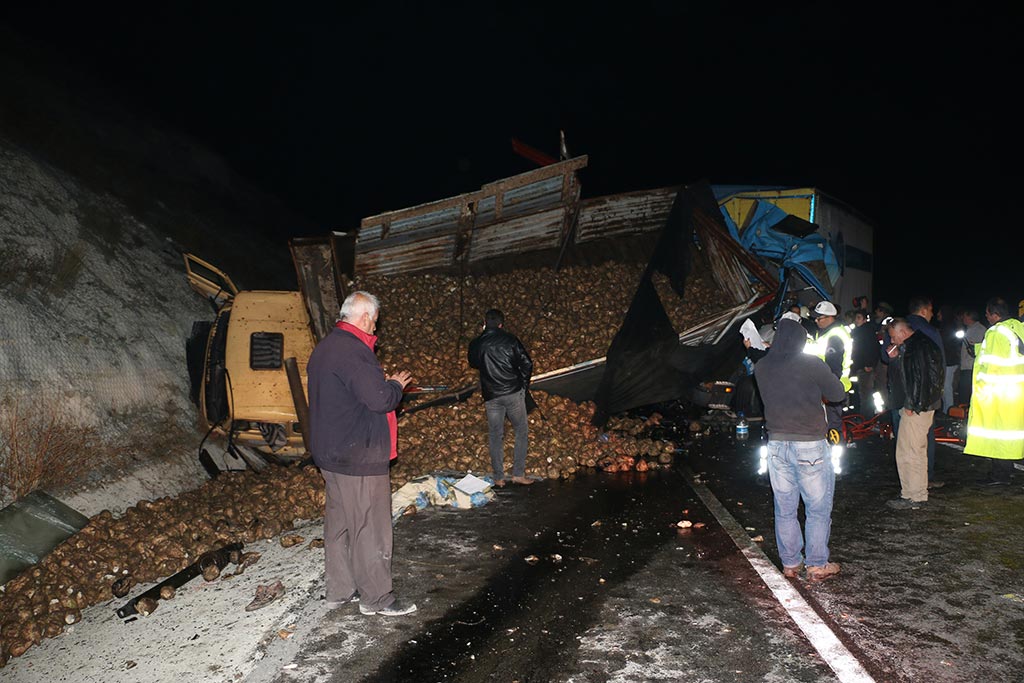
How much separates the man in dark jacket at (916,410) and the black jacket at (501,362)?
4.00 meters

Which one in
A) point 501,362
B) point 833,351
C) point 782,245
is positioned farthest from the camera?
point 782,245

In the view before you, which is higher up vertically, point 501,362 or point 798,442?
point 501,362

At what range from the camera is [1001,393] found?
273 inches

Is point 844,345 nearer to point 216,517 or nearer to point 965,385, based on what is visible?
point 965,385

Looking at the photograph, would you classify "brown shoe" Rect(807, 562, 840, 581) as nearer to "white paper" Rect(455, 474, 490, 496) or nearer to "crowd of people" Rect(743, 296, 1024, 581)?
"crowd of people" Rect(743, 296, 1024, 581)

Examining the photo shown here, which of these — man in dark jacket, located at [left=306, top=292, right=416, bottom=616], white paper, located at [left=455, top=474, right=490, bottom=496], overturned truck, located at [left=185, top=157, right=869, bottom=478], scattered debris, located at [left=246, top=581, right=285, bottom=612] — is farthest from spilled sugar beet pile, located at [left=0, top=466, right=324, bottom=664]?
man in dark jacket, located at [left=306, top=292, right=416, bottom=616]

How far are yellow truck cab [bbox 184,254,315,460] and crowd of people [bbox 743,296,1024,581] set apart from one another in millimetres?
5786

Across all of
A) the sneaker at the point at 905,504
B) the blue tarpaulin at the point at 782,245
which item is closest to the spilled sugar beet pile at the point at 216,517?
the sneaker at the point at 905,504

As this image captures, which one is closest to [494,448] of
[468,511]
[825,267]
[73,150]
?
[468,511]

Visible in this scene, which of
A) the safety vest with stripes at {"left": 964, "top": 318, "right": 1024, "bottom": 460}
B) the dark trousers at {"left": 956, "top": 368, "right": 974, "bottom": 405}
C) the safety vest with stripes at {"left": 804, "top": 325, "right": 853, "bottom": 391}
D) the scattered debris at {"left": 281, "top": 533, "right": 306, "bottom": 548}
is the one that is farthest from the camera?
the dark trousers at {"left": 956, "top": 368, "right": 974, "bottom": 405}

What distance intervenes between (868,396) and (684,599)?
7464 millimetres

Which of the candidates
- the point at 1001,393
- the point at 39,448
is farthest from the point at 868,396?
the point at 39,448

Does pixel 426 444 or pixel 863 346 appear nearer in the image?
pixel 426 444

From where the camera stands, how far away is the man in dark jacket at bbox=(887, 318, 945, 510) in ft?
21.8
